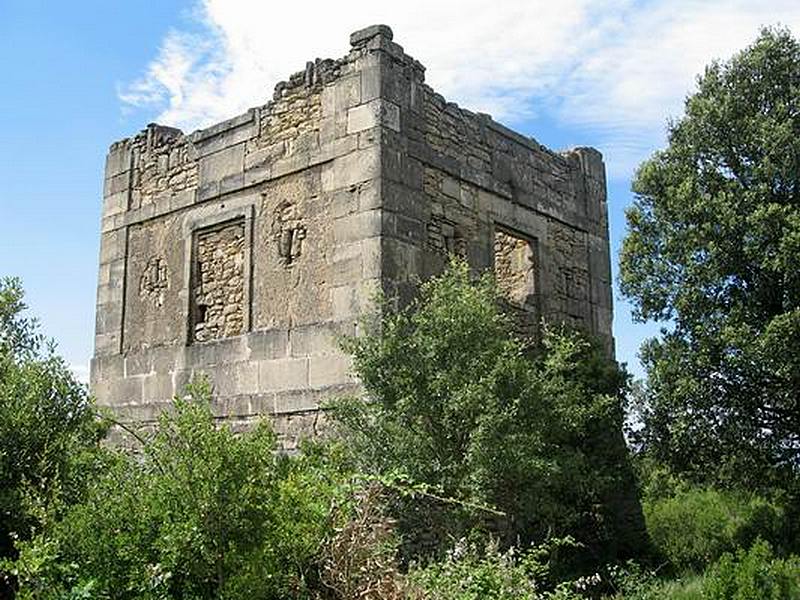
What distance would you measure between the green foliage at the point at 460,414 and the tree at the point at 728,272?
1796mm

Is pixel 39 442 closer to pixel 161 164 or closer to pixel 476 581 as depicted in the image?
pixel 476 581

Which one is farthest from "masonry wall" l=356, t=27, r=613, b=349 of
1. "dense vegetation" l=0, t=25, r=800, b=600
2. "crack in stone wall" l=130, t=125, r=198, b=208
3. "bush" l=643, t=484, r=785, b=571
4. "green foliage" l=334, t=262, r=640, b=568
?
"crack in stone wall" l=130, t=125, r=198, b=208

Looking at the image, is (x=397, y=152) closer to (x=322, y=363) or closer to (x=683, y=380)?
(x=322, y=363)

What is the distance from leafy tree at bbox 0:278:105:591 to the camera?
654cm

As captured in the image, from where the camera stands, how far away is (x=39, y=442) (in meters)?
6.98

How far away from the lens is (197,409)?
19.9ft

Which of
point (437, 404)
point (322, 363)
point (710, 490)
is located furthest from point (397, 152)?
point (710, 490)

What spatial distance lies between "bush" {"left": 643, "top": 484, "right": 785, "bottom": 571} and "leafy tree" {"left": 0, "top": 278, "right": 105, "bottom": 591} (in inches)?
281

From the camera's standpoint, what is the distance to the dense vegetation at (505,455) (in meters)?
5.71

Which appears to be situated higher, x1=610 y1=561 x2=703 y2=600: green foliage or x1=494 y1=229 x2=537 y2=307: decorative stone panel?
x1=494 y1=229 x2=537 y2=307: decorative stone panel

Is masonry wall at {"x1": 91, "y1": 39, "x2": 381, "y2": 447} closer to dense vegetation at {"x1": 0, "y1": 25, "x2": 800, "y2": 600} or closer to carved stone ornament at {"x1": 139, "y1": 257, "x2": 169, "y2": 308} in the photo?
carved stone ornament at {"x1": 139, "y1": 257, "x2": 169, "y2": 308}

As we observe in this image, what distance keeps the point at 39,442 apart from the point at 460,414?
357 centimetres

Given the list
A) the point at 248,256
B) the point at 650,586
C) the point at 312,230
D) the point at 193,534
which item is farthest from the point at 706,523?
the point at 193,534

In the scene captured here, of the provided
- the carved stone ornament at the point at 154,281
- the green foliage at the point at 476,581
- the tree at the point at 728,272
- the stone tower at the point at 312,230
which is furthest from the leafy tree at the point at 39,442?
the tree at the point at 728,272
